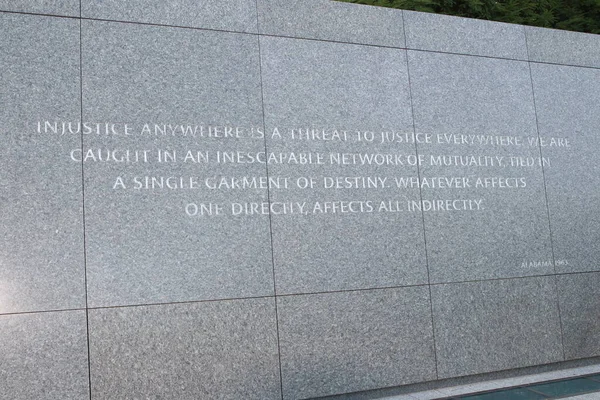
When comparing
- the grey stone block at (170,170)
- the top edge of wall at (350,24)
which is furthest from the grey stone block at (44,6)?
the grey stone block at (170,170)

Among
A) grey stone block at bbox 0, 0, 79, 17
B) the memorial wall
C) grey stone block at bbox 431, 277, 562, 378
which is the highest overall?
grey stone block at bbox 0, 0, 79, 17

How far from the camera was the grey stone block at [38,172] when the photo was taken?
6.22 meters

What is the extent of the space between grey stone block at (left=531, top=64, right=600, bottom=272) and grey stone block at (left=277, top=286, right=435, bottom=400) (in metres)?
2.48

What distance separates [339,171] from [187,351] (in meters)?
2.80

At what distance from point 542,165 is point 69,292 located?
644 cm

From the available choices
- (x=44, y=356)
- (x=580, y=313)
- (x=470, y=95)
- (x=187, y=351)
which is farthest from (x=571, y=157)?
(x=44, y=356)

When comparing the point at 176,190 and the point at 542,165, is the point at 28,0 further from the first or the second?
the point at 542,165

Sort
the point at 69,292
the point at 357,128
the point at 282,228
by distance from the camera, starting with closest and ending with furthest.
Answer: the point at 69,292 < the point at 282,228 < the point at 357,128

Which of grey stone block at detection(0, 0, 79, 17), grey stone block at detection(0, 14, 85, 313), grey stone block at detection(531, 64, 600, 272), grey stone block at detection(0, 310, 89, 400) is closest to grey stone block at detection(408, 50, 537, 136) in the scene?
grey stone block at detection(531, 64, 600, 272)

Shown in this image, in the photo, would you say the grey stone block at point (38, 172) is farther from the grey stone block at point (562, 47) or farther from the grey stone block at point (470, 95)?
the grey stone block at point (562, 47)

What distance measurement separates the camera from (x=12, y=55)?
6.58 meters

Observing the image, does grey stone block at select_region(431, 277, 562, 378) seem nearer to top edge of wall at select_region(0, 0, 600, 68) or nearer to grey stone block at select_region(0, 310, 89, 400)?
top edge of wall at select_region(0, 0, 600, 68)

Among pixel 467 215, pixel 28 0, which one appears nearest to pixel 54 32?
pixel 28 0

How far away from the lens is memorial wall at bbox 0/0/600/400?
6.41 m
